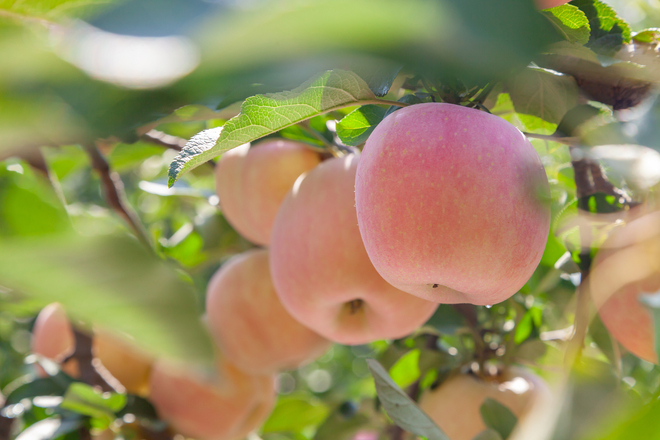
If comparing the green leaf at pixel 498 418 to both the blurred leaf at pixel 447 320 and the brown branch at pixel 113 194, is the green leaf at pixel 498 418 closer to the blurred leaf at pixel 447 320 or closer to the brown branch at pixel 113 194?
the blurred leaf at pixel 447 320

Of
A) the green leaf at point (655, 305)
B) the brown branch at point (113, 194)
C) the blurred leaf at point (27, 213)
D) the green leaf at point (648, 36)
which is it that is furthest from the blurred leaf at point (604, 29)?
the brown branch at point (113, 194)

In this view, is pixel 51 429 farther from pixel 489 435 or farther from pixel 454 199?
pixel 454 199

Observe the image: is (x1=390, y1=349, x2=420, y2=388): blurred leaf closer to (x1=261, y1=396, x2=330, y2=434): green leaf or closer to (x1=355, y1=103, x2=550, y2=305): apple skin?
(x1=261, y1=396, x2=330, y2=434): green leaf

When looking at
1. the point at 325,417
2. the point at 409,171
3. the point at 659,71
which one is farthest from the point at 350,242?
the point at 325,417

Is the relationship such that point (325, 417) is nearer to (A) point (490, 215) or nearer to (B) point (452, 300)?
(B) point (452, 300)

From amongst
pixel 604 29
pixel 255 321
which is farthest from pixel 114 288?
pixel 255 321
